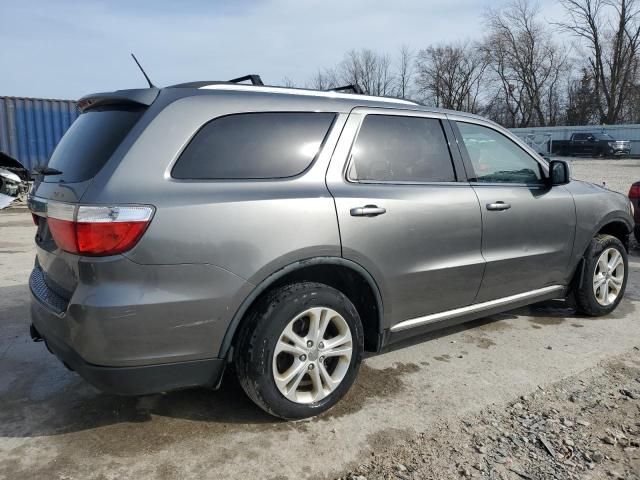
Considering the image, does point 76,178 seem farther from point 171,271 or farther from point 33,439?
point 33,439

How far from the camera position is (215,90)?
271cm

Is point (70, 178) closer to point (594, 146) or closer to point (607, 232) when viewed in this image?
point (607, 232)

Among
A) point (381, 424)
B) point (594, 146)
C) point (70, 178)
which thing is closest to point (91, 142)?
point (70, 178)

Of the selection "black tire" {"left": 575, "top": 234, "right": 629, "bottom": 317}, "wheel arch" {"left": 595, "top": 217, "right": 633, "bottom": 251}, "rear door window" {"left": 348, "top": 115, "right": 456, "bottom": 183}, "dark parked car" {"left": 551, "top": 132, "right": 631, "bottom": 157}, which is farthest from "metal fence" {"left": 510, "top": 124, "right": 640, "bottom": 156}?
"rear door window" {"left": 348, "top": 115, "right": 456, "bottom": 183}

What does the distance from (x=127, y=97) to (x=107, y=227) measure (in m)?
0.74

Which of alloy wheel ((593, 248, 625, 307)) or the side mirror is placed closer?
the side mirror

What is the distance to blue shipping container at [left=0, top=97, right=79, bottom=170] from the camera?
14.8 m

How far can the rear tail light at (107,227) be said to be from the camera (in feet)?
7.61

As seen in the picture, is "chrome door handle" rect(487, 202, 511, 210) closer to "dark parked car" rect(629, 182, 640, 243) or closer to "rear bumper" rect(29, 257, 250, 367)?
"rear bumper" rect(29, 257, 250, 367)

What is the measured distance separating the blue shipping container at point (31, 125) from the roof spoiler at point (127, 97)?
1350 cm

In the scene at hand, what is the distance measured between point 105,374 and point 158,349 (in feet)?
0.83

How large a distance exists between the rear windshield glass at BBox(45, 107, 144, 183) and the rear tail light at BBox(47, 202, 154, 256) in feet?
0.81

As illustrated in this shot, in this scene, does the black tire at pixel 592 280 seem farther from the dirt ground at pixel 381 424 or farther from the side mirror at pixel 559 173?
the side mirror at pixel 559 173

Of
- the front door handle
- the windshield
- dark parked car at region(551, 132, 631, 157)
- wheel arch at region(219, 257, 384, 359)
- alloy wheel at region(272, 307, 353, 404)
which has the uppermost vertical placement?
the front door handle
